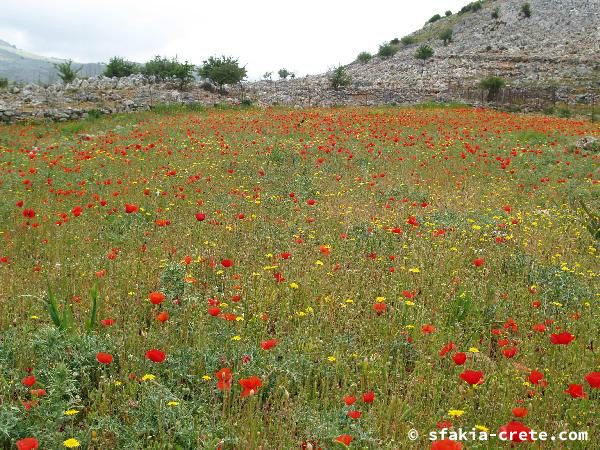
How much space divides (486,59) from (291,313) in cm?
5295

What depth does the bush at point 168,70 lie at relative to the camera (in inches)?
1319

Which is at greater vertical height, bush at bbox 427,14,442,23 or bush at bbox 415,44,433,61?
bush at bbox 427,14,442,23

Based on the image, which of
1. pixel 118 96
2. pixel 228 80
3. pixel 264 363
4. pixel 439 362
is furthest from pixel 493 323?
pixel 228 80

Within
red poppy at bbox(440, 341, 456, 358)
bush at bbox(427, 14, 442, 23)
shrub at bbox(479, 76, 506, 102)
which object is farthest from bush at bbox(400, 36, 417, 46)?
red poppy at bbox(440, 341, 456, 358)

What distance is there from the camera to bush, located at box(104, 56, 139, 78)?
129 ft

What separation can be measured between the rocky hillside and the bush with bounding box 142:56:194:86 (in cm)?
526

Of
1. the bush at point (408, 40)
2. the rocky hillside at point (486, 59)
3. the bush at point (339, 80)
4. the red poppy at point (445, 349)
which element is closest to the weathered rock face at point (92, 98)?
the rocky hillside at point (486, 59)

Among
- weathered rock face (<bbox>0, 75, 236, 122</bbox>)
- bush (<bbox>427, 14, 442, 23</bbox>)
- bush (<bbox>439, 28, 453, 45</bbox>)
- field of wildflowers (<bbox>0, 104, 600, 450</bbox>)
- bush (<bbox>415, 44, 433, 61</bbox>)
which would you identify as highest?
bush (<bbox>427, 14, 442, 23</bbox>)

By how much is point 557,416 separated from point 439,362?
0.86 metres

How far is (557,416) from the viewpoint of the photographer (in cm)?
295

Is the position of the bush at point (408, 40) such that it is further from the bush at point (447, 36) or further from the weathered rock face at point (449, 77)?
the bush at point (447, 36)

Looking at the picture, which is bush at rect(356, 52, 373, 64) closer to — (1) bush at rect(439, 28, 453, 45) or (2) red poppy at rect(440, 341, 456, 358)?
(1) bush at rect(439, 28, 453, 45)

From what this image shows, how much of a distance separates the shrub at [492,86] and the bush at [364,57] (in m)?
30.2

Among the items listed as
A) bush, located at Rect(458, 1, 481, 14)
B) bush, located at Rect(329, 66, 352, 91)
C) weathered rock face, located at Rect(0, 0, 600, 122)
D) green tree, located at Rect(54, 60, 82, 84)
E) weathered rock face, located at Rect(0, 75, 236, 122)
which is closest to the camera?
weathered rock face, located at Rect(0, 75, 236, 122)
